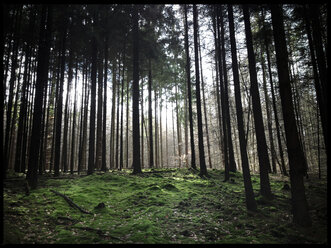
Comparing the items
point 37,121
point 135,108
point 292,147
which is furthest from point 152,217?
point 135,108

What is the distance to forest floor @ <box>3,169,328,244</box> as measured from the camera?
458 cm

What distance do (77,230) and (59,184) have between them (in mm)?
5369

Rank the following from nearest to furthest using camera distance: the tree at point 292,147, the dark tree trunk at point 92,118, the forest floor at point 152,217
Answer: the forest floor at point 152,217
the tree at point 292,147
the dark tree trunk at point 92,118

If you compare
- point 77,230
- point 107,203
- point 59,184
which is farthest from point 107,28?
point 77,230

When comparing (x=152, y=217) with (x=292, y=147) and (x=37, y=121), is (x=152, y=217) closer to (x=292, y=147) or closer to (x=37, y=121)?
(x=292, y=147)

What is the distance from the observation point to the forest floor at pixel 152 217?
15.0ft

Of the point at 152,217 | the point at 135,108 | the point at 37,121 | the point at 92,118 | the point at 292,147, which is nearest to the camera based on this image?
the point at 292,147

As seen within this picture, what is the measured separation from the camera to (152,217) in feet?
19.6

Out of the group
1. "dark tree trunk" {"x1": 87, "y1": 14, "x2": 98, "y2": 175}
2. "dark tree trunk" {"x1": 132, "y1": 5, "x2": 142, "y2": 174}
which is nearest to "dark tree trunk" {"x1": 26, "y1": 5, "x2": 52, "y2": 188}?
"dark tree trunk" {"x1": 87, "y1": 14, "x2": 98, "y2": 175}

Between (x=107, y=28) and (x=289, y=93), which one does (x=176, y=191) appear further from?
(x=107, y=28)

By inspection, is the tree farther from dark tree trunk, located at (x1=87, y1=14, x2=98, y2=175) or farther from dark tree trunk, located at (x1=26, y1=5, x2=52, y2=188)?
dark tree trunk, located at (x1=87, y1=14, x2=98, y2=175)

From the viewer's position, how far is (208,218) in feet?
19.9

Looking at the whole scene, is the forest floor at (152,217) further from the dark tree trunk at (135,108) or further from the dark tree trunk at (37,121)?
the dark tree trunk at (135,108)

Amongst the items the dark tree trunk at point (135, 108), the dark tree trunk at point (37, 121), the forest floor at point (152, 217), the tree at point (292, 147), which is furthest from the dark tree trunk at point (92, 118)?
the tree at point (292, 147)
